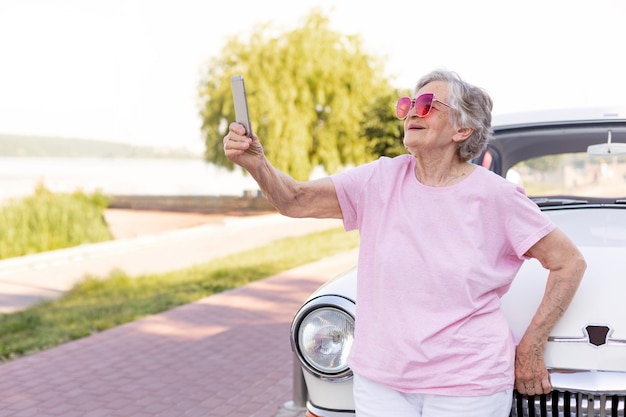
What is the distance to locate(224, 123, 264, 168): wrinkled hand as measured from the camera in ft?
7.13

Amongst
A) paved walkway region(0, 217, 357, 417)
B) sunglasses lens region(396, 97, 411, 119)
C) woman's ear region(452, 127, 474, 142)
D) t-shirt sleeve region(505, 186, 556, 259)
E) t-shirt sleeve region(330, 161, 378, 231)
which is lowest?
paved walkway region(0, 217, 357, 417)

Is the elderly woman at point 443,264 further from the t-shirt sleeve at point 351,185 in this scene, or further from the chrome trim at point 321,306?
the chrome trim at point 321,306

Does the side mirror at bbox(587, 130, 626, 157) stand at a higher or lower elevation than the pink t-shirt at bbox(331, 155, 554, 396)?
higher

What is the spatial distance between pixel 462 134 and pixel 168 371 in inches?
163

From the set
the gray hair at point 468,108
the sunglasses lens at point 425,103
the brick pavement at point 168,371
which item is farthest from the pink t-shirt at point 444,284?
the brick pavement at point 168,371

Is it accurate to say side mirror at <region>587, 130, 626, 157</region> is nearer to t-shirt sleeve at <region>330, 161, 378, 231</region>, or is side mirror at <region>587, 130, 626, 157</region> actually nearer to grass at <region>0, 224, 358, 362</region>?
t-shirt sleeve at <region>330, 161, 378, 231</region>

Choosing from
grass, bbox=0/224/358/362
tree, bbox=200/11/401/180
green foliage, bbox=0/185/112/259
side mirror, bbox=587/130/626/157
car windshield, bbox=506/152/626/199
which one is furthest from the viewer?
tree, bbox=200/11/401/180

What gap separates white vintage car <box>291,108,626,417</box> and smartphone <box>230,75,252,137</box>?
74cm

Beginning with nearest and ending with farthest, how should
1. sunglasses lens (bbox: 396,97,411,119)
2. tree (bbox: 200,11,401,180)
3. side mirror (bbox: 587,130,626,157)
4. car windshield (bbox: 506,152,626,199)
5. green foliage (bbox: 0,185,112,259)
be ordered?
1. sunglasses lens (bbox: 396,97,411,119)
2. side mirror (bbox: 587,130,626,157)
3. car windshield (bbox: 506,152,626,199)
4. green foliage (bbox: 0,185,112,259)
5. tree (bbox: 200,11,401,180)

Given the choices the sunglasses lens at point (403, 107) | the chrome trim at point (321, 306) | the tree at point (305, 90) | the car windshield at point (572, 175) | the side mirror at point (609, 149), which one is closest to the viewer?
the sunglasses lens at point (403, 107)

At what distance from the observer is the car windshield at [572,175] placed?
3854 mm

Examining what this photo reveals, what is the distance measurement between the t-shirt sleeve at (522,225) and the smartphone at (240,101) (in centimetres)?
75

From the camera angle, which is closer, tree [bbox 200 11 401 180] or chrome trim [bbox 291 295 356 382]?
chrome trim [bbox 291 295 356 382]

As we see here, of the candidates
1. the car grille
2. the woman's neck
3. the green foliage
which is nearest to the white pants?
the car grille
